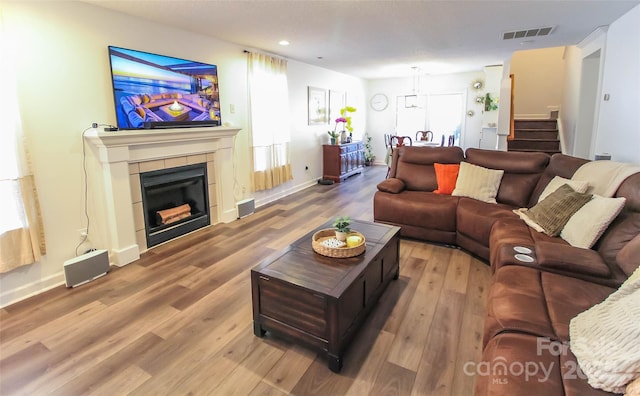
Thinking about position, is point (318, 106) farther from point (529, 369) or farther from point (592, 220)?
point (529, 369)

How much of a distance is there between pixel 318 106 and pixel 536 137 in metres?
4.41

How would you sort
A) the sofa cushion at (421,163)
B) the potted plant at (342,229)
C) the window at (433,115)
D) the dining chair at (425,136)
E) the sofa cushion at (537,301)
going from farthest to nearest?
the window at (433,115)
the dining chair at (425,136)
the sofa cushion at (421,163)
the potted plant at (342,229)
the sofa cushion at (537,301)

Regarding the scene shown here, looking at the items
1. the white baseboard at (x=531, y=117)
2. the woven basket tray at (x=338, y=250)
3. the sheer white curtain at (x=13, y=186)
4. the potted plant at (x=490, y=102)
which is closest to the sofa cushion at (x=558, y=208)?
the woven basket tray at (x=338, y=250)

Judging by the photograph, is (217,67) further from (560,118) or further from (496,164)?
(560,118)

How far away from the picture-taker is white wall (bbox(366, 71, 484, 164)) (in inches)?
313

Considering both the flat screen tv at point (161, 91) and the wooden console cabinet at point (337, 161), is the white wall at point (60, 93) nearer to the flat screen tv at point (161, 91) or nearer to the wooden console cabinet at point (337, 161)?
the flat screen tv at point (161, 91)

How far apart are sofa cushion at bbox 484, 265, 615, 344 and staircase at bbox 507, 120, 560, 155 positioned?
550 cm

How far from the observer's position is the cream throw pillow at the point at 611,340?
104 cm

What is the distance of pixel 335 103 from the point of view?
24.4 feet

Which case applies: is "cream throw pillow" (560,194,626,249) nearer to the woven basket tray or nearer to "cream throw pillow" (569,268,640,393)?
"cream throw pillow" (569,268,640,393)

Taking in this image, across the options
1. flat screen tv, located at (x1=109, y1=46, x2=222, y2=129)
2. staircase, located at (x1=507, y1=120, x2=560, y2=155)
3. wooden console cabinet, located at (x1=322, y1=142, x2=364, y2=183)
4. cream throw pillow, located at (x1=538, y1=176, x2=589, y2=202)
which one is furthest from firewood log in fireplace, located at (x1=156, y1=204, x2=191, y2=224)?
staircase, located at (x1=507, y1=120, x2=560, y2=155)

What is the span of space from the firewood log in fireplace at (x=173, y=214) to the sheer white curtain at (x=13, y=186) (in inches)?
46.6

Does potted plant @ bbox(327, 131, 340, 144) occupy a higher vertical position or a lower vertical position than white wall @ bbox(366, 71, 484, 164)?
lower

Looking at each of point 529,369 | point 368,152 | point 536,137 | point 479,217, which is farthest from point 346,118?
point 529,369
